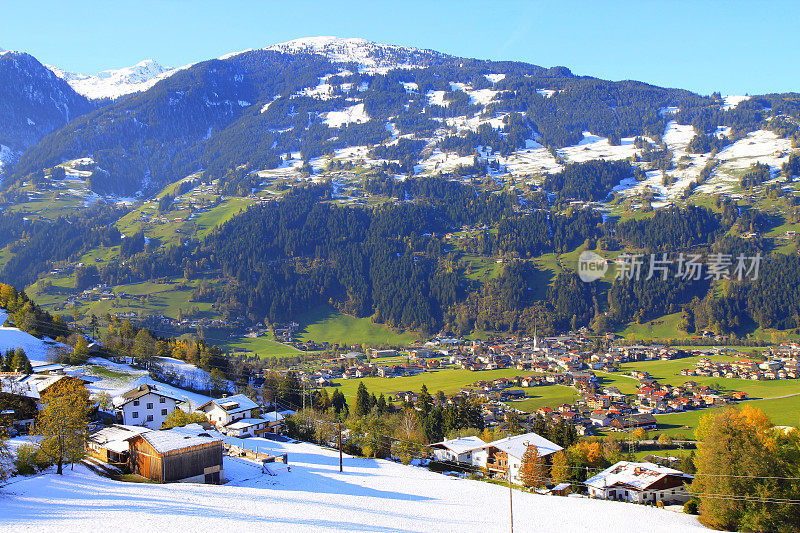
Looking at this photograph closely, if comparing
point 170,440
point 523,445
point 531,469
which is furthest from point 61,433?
point 523,445

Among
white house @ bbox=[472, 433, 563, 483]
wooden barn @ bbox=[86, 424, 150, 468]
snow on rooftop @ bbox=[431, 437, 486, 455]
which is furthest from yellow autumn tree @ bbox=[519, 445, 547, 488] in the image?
wooden barn @ bbox=[86, 424, 150, 468]

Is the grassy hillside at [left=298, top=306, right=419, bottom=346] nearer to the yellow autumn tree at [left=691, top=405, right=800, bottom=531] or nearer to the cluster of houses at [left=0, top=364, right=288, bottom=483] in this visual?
the cluster of houses at [left=0, top=364, right=288, bottom=483]

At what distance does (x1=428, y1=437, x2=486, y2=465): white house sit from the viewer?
50350 mm

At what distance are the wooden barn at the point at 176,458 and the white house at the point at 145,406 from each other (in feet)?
53.6

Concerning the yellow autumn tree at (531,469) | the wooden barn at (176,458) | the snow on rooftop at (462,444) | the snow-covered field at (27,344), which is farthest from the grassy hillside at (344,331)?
the wooden barn at (176,458)

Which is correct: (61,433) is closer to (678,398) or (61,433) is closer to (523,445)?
(523,445)

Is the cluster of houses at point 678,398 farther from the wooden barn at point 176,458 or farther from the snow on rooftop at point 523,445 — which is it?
the wooden barn at point 176,458

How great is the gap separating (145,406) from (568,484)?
34.6 meters

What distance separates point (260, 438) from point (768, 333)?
12511 centimetres

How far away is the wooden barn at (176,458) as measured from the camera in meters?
33.0

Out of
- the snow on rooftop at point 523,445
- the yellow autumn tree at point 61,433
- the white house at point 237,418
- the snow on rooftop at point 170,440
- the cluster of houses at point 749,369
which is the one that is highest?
the yellow autumn tree at point 61,433

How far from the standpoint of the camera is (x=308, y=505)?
1185 inches

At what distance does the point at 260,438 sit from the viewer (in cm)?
5112

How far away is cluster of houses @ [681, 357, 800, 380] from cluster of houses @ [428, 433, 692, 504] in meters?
60.1
